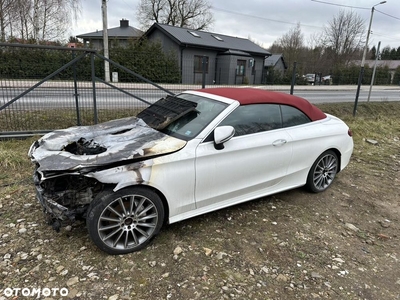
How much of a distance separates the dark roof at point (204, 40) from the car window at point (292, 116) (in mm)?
21653

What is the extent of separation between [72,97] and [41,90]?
23.8 inches

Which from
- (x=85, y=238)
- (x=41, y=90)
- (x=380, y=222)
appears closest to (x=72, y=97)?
(x=41, y=90)

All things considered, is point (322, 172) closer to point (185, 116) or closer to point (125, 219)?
point (185, 116)

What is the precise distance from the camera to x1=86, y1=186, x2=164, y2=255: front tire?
8.66 ft

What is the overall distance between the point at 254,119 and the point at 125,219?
1.87 meters

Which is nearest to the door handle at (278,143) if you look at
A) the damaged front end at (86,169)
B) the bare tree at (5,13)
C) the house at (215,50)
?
the damaged front end at (86,169)

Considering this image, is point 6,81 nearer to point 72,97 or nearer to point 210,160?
point 72,97

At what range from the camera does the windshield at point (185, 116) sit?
3.20m

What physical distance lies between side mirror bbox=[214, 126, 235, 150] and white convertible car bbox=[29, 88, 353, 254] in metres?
0.01

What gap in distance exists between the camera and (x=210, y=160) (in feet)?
10.1

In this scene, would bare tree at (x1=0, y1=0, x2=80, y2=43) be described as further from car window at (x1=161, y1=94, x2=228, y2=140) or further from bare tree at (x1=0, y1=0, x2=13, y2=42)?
car window at (x1=161, y1=94, x2=228, y2=140)

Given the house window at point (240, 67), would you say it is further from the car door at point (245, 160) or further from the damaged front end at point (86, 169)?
the damaged front end at point (86, 169)
